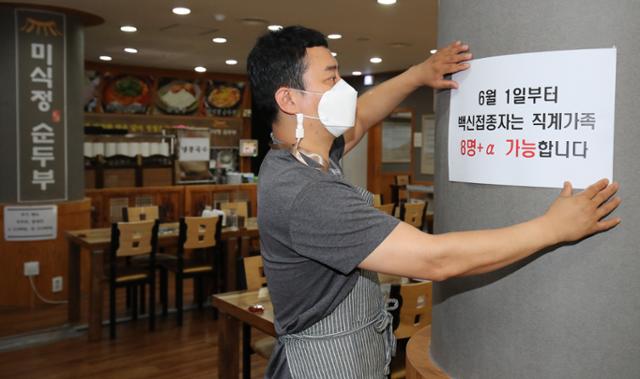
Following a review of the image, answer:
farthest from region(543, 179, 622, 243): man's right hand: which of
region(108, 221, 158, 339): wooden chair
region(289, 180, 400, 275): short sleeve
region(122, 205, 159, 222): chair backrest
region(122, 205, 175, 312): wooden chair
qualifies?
region(122, 205, 159, 222): chair backrest

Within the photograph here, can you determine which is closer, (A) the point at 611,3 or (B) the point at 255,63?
(A) the point at 611,3

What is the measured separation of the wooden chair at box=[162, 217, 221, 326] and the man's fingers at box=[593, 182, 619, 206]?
4457 millimetres

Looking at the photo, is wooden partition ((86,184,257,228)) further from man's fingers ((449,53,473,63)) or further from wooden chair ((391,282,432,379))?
man's fingers ((449,53,473,63))

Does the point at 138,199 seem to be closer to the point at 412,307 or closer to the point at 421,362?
the point at 412,307

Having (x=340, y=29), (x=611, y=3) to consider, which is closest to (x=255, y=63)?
(x=611, y=3)

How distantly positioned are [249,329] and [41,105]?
12.3ft

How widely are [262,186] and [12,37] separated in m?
5.38

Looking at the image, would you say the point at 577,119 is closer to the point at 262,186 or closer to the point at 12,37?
the point at 262,186

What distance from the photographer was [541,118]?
128 cm

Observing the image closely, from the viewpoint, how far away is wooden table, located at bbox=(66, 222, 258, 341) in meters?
4.94

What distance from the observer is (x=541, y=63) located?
4.17 ft

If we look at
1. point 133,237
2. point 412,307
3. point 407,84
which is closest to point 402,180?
point 133,237

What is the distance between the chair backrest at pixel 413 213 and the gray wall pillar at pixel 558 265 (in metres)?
5.49

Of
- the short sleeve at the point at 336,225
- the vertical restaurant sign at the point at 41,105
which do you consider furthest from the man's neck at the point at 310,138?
the vertical restaurant sign at the point at 41,105
